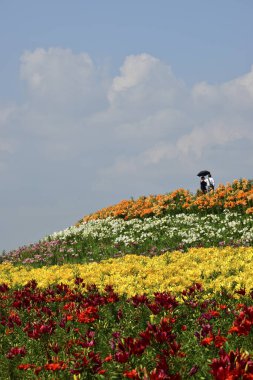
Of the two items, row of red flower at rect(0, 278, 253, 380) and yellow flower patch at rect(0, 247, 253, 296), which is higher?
yellow flower patch at rect(0, 247, 253, 296)

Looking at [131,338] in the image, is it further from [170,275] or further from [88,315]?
[170,275]

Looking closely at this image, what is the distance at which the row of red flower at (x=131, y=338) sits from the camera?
4.39 m

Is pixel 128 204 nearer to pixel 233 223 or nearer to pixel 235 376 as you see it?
pixel 233 223

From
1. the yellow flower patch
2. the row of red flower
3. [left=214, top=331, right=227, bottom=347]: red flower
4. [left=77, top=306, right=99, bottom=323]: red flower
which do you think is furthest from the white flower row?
[left=214, top=331, right=227, bottom=347]: red flower

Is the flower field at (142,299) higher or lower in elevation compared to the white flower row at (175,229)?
lower

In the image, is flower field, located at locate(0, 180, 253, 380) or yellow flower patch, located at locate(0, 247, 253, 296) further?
yellow flower patch, located at locate(0, 247, 253, 296)

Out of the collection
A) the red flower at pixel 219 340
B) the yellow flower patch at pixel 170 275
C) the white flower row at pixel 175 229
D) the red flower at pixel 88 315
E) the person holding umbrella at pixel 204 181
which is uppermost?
the person holding umbrella at pixel 204 181

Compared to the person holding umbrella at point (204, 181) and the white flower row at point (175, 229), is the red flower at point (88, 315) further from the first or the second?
the person holding umbrella at point (204, 181)

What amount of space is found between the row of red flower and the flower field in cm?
1

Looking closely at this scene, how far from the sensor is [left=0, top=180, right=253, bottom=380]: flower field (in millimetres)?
4840

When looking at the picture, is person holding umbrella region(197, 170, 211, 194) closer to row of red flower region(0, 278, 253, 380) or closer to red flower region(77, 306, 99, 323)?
row of red flower region(0, 278, 253, 380)

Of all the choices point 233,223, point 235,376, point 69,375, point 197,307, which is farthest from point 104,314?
point 233,223

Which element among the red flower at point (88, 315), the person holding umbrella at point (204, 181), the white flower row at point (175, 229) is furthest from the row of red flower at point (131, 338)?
the person holding umbrella at point (204, 181)

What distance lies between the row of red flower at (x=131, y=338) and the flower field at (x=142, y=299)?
0.01 meters
